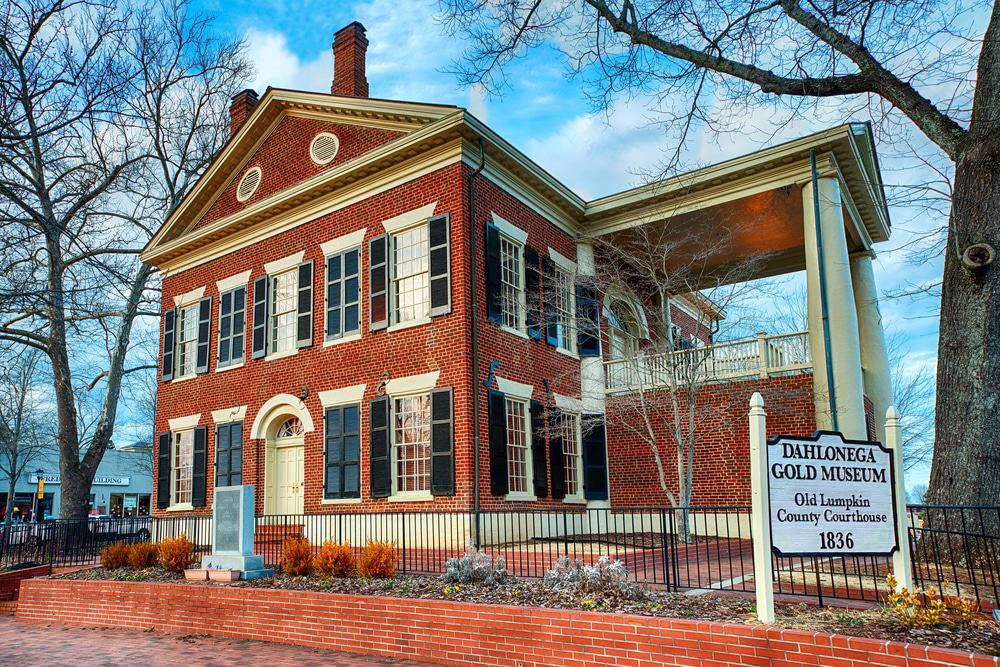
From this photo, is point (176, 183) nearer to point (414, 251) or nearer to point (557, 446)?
point (414, 251)

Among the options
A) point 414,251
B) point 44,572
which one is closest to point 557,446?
point 414,251

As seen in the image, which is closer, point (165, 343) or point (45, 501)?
point (165, 343)

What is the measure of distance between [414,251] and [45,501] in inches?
1984

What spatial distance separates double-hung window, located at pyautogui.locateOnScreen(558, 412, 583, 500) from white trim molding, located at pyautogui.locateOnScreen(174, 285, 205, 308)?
1111 centimetres

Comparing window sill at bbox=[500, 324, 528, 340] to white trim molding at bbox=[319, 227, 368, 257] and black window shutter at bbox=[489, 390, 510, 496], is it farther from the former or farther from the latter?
white trim molding at bbox=[319, 227, 368, 257]

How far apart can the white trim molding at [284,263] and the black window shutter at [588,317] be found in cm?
690

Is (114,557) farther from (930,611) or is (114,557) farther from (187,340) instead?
(930,611)

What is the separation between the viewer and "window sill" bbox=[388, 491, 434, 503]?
1518 centimetres

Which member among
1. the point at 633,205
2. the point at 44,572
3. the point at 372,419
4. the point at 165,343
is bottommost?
the point at 44,572

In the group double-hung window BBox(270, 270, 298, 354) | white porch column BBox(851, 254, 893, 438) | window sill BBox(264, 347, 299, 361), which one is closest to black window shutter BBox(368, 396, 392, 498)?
window sill BBox(264, 347, 299, 361)

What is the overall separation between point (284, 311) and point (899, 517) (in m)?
15.2

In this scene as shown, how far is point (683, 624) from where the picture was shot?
688 cm

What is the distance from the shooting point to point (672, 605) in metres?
7.76

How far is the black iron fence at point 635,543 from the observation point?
823 centimetres
